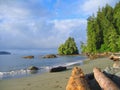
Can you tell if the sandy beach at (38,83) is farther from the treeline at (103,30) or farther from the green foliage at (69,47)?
the green foliage at (69,47)

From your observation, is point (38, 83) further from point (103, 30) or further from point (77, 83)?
point (103, 30)

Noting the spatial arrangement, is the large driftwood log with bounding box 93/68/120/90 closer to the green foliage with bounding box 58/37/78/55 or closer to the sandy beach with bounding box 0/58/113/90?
the sandy beach with bounding box 0/58/113/90

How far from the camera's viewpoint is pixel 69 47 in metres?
123

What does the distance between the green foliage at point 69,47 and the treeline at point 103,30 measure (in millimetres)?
24480

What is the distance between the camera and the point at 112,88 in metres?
10.8

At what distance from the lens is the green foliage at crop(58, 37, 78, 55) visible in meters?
123

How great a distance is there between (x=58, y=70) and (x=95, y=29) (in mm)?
68327

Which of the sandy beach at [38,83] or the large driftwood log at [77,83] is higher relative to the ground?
the large driftwood log at [77,83]

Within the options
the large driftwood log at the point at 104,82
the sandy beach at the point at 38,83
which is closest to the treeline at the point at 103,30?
the sandy beach at the point at 38,83

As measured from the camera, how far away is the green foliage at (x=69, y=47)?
404ft

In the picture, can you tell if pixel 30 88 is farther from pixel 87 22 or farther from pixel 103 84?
pixel 87 22

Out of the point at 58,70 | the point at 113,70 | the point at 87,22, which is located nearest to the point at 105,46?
the point at 87,22

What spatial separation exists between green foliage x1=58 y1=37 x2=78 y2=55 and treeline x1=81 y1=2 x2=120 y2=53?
24480 mm

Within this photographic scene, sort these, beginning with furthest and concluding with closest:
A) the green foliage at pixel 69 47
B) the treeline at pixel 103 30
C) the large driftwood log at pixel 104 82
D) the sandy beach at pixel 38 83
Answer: the green foliage at pixel 69 47 → the treeline at pixel 103 30 → the sandy beach at pixel 38 83 → the large driftwood log at pixel 104 82
